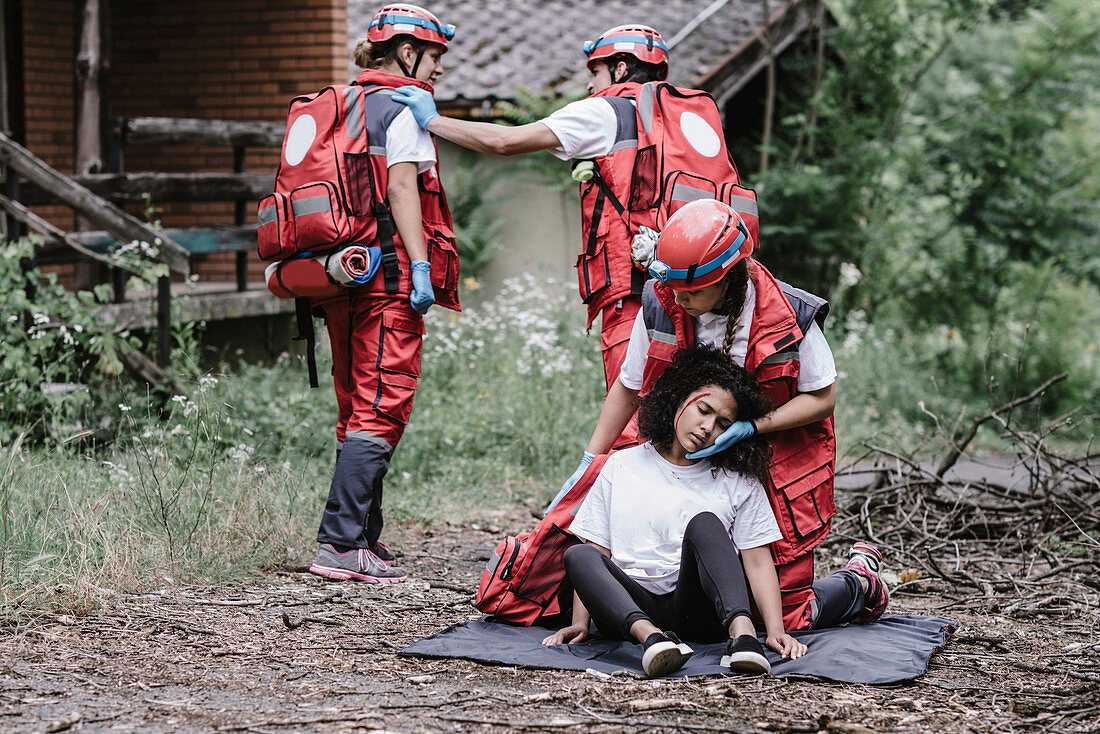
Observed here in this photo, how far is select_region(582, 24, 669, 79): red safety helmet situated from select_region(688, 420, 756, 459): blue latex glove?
75.6 inches

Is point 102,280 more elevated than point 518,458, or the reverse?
point 102,280

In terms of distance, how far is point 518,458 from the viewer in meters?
7.31

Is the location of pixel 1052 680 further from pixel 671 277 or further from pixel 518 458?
pixel 518 458

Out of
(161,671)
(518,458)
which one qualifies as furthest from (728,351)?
(518,458)

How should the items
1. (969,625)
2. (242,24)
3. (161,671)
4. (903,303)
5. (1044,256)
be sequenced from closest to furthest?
(161,671) → (969,625) → (242,24) → (1044,256) → (903,303)

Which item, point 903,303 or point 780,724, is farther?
point 903,303

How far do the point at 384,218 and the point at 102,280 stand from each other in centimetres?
392

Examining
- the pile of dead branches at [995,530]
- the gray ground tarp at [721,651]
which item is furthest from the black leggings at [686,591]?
the pile of dead branches at [995,530]

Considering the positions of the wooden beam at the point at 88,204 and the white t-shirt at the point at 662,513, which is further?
the wooden beam at the point at 88,204

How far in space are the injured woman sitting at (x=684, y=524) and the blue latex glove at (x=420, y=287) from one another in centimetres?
137

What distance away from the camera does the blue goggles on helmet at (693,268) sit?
356cm

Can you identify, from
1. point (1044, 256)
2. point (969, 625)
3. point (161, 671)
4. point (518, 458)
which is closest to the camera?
point (161, 671)

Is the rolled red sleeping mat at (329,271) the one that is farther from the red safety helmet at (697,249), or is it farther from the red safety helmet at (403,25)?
the red safety helmet at (697,249)

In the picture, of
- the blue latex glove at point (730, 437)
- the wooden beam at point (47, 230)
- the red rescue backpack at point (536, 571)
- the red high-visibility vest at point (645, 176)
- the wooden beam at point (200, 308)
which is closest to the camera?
the blue latex glove at point (730, 437)
